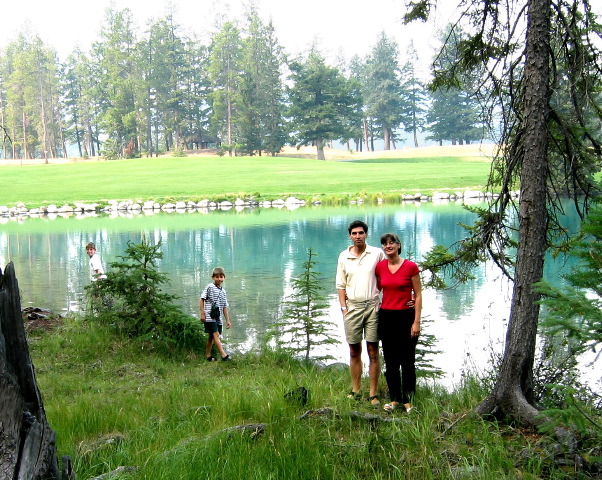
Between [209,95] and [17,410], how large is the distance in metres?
78.8

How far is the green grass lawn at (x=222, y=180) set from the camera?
4819cm

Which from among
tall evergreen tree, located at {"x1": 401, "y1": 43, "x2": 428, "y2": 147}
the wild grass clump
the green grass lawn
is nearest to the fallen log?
the wild grass clump

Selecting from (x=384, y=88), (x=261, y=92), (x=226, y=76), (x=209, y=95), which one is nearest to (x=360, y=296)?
(x=261, y=92)

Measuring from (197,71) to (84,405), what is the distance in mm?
87363

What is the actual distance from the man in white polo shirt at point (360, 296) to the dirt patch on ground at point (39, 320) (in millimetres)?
6098

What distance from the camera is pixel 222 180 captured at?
53812 mm

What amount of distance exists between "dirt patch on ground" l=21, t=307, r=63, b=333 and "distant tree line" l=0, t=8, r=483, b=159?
6283 centimetres

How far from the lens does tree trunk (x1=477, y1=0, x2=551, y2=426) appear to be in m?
4.70

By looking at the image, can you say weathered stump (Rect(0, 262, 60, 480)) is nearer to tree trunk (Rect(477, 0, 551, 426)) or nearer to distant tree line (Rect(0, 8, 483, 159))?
tree trunk (Rect(477, 0, 551, 426))

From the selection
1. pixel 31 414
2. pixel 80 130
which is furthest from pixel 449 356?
pixel 80 130

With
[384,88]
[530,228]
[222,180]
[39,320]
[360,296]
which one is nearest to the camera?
[530,228]

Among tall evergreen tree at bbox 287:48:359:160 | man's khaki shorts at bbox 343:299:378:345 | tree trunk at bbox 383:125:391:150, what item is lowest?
man's khaki shorts at bbox 343:299:378:345

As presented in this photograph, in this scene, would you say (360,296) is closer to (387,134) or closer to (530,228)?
(530,228)

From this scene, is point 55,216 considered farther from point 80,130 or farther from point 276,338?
point 80,130
